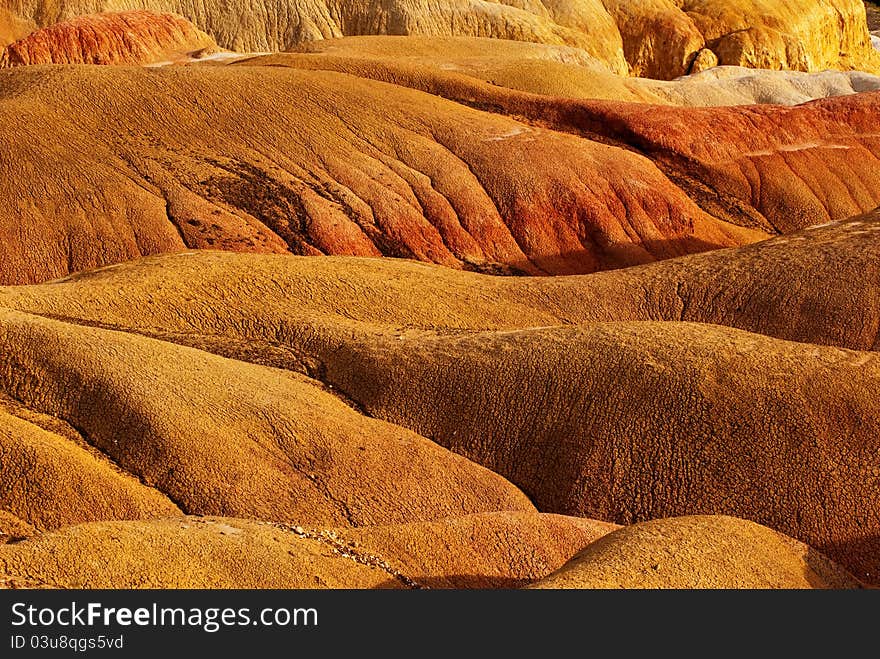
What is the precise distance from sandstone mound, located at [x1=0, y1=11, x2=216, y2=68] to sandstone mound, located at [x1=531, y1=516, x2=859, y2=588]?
4465cm

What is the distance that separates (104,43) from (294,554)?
45893 millimetres

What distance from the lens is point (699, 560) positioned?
12.5 metres

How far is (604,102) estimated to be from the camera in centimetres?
3959

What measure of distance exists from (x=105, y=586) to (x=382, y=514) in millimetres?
4721

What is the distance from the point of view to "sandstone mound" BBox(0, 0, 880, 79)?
65938 millimetres

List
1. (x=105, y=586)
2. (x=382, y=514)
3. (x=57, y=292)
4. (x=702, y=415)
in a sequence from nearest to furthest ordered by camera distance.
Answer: (x=105, y=586) → (x=382, y=514) → (x=702, y=415) → (x=57, y=292)

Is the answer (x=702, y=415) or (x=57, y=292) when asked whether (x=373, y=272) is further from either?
(x=702, y=415)

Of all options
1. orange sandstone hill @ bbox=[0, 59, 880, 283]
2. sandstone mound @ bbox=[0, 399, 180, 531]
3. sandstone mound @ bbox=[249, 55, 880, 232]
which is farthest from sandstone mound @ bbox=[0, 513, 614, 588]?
sandstone mound @ bbox=[249, 55, 880, 232]

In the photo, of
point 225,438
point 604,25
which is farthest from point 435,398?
point 604,25

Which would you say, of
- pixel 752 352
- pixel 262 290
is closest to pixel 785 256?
pixel 752 352

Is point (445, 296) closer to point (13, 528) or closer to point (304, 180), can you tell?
point (13, 528)

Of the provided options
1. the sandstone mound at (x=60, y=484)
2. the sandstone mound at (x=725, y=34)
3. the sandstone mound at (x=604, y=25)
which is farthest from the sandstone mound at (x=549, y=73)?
the sandstone mound at (x=60, y=484)

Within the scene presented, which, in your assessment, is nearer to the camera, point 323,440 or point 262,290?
point 323,440

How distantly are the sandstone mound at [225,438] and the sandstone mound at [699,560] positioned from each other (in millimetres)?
3167
